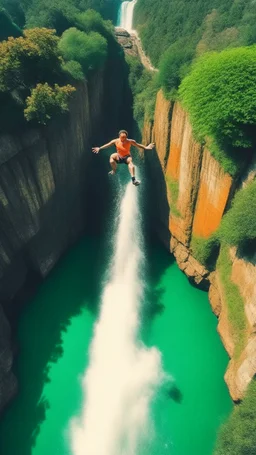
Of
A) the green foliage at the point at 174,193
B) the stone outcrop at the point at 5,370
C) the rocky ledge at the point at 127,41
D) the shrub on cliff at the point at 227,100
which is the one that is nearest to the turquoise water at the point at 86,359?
the stone outcrop at the point at 5,370

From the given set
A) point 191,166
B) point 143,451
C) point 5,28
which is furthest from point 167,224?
point 5,28

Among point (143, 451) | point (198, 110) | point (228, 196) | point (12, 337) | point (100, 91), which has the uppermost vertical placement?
point (198, 110)

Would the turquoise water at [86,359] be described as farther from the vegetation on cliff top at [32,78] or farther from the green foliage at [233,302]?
the vegetation on cliff top at [32,78]

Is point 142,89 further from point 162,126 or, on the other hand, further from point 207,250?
point 207,250

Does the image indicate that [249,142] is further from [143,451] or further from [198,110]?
[143,451]

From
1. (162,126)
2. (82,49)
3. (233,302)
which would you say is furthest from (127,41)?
(233,302)

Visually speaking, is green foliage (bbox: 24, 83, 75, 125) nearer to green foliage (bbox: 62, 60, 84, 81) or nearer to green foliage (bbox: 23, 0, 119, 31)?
green foliage (bbox: 62, 60, 84, 81)
